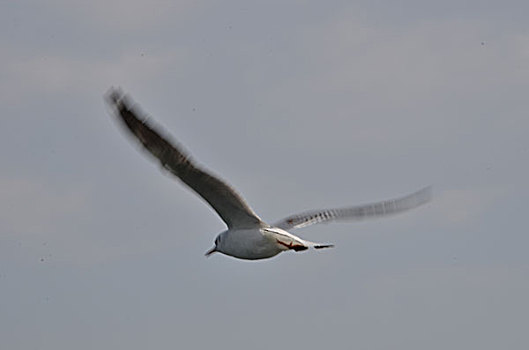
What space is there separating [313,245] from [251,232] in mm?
2052

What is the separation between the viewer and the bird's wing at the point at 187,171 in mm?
39062

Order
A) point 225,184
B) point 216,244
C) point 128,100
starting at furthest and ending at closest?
point 216,244, point 225,184, point 128,100

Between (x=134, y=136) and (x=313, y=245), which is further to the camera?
(x=313, y=245)

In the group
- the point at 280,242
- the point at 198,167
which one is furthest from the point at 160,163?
the point at 280,242

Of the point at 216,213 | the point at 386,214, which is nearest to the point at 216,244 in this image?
the point at 216,213

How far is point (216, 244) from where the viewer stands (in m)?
45.5

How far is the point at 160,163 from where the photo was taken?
4034 centimetres

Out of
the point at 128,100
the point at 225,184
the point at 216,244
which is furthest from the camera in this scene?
the point at 216,244

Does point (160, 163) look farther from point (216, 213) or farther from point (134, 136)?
point (216, 213)

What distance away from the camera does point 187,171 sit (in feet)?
135

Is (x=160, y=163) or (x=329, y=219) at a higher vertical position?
(x=329, y=219)

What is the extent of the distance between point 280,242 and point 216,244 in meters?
2.78

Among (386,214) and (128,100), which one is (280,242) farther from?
(128,100)

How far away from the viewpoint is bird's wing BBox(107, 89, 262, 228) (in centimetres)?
3906
